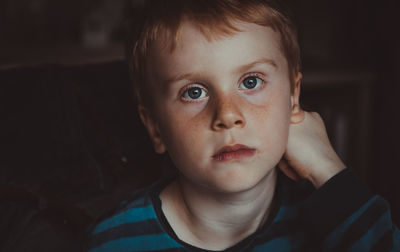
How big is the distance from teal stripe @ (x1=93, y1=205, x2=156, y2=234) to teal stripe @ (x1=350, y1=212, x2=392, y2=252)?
46 centimetres

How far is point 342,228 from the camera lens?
0.89 m

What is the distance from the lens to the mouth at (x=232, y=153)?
0.85m

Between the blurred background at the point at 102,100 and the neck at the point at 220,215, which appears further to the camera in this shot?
the blurred background at the point at 102,100

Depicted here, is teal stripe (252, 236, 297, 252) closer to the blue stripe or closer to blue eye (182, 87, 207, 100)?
the blue stripe

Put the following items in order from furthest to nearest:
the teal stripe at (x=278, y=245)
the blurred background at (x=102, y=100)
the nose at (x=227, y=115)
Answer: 1. the blurred background at (x=102, y=100)
2. the teal stripe at (x=278, y=245)
3. the nose at (x=227, y=115)

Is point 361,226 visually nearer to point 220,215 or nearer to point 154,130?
point 220,215

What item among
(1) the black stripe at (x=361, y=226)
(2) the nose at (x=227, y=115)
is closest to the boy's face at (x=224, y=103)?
(2) the nose at (x=227, y=115)

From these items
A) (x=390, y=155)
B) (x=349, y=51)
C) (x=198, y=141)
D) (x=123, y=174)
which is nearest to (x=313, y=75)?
(x=349, y=51)

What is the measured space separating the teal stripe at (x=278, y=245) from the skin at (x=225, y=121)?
0.05 meters

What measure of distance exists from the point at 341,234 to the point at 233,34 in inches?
18.2

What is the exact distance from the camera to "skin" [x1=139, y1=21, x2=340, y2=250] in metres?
0.85

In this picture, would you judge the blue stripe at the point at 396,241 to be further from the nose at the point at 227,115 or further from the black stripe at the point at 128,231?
the black stripe at the point at 128,231

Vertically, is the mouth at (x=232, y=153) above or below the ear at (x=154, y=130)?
above

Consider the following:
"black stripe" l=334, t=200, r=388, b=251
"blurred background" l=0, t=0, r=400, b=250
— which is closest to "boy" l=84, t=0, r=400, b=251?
"black stripe" l=334, t=200, r=388, b=251
